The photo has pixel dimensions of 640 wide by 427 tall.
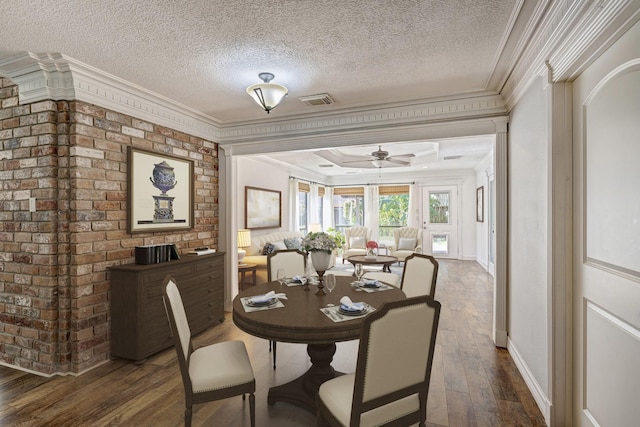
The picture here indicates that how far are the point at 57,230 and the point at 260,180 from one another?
161 inches

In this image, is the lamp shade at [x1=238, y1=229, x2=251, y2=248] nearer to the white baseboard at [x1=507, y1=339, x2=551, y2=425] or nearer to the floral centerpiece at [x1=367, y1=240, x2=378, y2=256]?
the floral centerpiece at [x1=367, y1=240, x2=378, y2=256]

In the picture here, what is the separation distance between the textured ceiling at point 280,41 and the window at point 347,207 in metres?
6.67

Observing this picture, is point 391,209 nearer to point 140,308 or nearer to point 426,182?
point 426,182

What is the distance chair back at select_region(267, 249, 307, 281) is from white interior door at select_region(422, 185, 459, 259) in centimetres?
620

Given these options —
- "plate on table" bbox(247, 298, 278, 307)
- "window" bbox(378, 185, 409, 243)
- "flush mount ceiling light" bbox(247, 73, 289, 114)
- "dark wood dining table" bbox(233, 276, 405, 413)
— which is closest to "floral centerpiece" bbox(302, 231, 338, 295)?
"dark wood dining table" bbox(233, 276, 405, 413)

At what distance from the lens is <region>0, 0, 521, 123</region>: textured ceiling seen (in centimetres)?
190

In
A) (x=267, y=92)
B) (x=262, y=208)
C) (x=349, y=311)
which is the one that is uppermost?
(x=267, y=92)

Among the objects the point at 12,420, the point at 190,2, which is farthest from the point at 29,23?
the point at 12,420

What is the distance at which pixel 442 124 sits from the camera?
3.43 m

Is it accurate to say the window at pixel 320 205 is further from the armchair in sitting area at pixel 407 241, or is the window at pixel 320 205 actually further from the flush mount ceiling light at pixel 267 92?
the flush mount ceiling light at pixel 267 92

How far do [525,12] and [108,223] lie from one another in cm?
353

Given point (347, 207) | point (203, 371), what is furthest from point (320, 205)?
point (203, 371)

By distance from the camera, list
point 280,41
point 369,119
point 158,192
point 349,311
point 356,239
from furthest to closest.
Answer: point 356,239 < point 369,119 < point 158,192 < point 280,41 < point 349,311

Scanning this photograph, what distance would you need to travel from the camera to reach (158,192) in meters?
3.43
